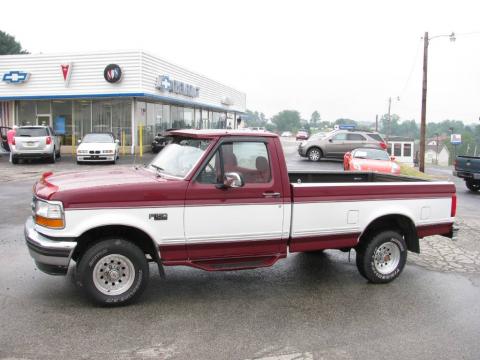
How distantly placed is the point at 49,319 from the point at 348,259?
4.27 m

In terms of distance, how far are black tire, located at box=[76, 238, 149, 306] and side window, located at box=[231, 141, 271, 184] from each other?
4.51ft

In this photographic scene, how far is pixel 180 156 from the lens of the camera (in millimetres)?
5723

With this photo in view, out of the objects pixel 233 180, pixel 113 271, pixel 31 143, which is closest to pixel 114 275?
pixel 113 271

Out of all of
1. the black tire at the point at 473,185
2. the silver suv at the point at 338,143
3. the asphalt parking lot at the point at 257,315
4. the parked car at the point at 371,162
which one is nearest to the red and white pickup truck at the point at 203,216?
the asphalt parking lot at the point at 257,315

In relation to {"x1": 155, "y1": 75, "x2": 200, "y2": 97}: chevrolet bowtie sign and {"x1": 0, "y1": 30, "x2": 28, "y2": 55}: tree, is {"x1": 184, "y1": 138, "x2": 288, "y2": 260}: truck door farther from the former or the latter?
{"x1": 0, "y1": 30, "x2": 28, "y2": 55}: tree

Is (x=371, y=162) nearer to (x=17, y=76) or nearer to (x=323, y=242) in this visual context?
(x=323, y=242)

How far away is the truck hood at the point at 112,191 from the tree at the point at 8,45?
61288 mm

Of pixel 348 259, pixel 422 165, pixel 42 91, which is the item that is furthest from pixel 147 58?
pixel 348 259

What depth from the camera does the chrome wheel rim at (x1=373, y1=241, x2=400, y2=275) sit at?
624cm

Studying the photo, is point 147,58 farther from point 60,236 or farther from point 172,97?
point 60,236

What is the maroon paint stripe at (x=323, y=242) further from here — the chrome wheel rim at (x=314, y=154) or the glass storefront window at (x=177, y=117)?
the glass storefront window at (x=177, y=117)

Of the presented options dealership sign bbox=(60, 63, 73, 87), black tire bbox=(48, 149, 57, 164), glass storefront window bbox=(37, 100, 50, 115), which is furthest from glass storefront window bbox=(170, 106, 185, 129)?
black tire bbox=(48, 149, 57, 164)

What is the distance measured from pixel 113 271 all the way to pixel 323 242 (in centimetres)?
244

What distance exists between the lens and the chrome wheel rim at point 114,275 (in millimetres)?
5050
